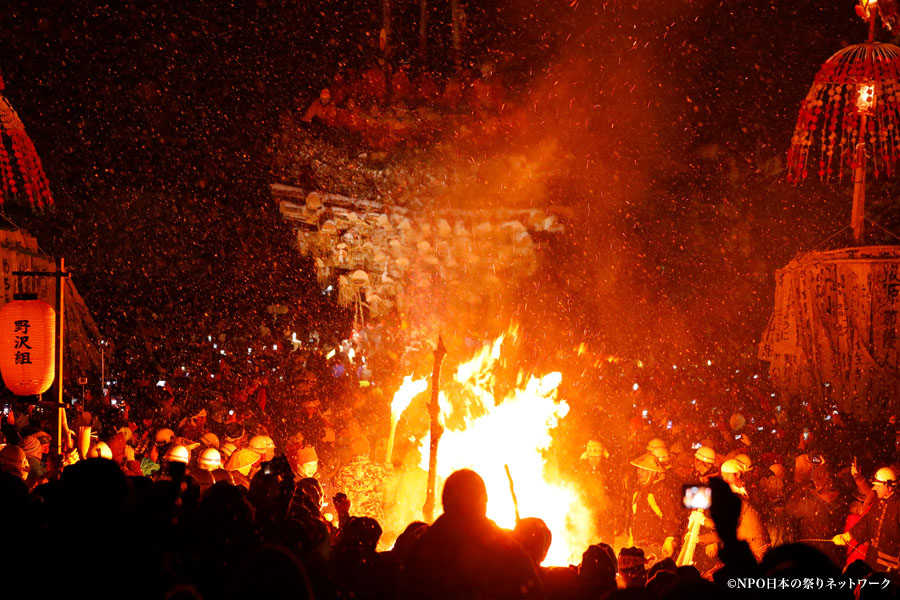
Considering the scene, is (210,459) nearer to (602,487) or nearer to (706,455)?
(602,487)

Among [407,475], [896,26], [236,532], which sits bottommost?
[407,475]

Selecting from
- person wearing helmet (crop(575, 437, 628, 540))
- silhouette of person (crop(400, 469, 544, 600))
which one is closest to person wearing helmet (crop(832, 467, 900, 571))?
person wearing helmet (crop(575, 437, 628, 540))

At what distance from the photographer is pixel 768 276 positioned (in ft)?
45.7

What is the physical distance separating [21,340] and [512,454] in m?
5.17

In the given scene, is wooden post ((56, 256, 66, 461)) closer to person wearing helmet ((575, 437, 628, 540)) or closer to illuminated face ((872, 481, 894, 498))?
person wearing helmet ((575, 437, 628, 540))

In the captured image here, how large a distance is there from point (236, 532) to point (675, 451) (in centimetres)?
715

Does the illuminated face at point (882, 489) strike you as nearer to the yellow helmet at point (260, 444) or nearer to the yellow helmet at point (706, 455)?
the yellow helmet at point (706, 455)

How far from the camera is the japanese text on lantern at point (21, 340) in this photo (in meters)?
6.50

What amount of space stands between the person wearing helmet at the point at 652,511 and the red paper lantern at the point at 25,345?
5.91 m

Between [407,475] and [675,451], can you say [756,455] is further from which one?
[407,475]

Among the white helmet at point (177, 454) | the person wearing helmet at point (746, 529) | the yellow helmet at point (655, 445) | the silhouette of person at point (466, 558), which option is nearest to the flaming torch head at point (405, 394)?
the white helmet at point (177, 454)

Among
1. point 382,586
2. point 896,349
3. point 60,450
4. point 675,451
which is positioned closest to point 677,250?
point 896,349

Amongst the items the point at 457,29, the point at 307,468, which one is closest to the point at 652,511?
the point at 307,468

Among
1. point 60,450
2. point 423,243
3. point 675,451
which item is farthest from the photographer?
point 423,243
